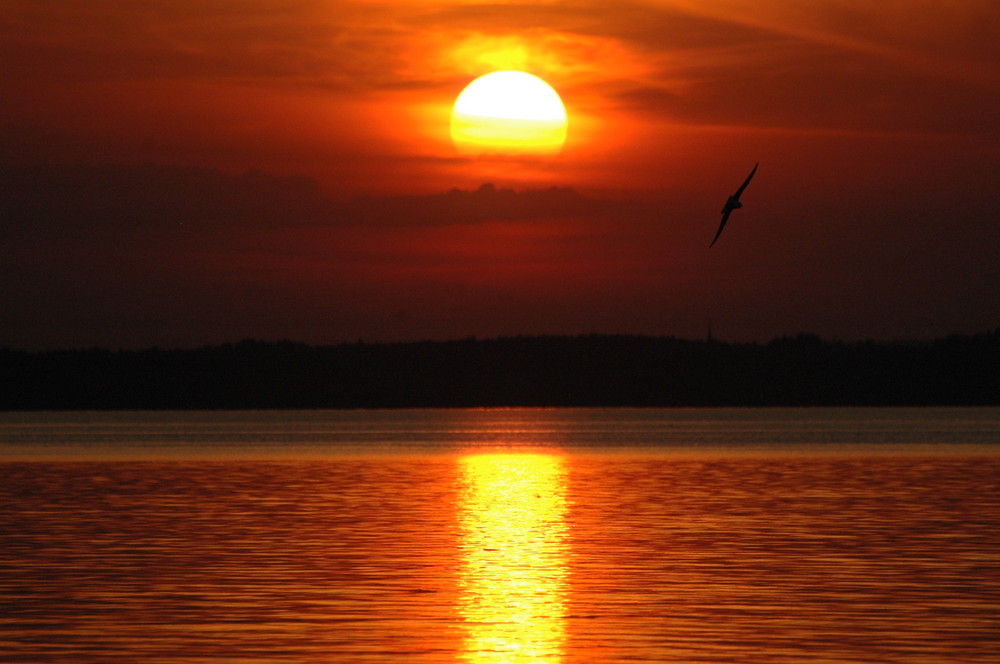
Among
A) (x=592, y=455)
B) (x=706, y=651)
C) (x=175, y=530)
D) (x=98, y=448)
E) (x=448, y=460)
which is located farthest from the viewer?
(x=98, y=448)

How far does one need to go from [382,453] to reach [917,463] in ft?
94.0

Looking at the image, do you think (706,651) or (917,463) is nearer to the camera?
(706,651)

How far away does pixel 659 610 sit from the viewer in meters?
23.6

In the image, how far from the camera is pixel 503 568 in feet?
94.8

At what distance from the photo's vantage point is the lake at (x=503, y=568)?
2089 centimetres

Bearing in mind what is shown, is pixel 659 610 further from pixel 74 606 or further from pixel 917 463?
pixel 917 463

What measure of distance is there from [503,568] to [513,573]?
71 centimetres

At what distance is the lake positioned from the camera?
20891 millimetres

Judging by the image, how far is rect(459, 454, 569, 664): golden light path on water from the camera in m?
20.9

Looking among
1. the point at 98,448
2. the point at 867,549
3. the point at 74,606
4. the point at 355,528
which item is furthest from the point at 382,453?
the point at 74,606

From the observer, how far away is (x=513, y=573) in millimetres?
28203

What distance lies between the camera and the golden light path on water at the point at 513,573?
20.9 metres

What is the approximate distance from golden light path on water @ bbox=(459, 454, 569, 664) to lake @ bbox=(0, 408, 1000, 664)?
81mm

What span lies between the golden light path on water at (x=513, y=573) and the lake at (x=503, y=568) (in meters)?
0.08
